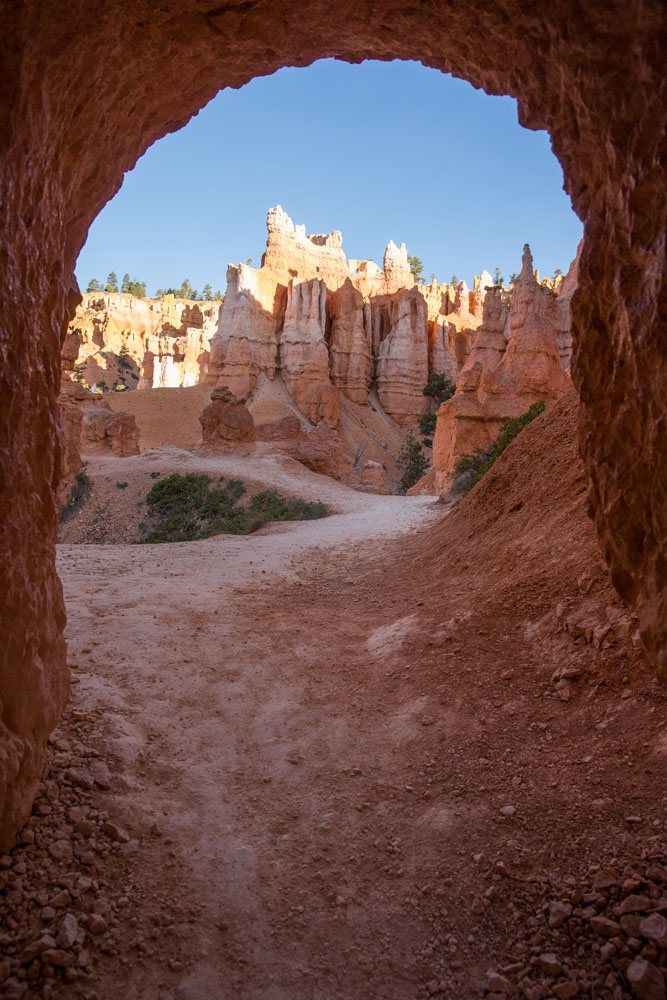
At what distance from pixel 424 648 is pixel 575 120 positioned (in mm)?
3727

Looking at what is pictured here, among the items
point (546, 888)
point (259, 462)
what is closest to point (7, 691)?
point (546, 888)

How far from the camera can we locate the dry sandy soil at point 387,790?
1.92m

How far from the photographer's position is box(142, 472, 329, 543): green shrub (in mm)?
16891

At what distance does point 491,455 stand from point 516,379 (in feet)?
25.6

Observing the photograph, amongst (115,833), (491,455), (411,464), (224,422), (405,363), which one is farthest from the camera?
(405,363)

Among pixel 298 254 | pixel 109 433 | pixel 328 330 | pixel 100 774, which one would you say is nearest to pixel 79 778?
pixel 100 774

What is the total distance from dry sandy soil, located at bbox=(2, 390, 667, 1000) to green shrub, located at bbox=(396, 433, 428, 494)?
3056 centimetres

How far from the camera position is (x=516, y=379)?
19.8 metres

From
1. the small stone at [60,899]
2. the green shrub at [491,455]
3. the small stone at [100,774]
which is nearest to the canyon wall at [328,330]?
the green shrub at [491,455]

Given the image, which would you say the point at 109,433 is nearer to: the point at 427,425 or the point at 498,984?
the point at 427,425

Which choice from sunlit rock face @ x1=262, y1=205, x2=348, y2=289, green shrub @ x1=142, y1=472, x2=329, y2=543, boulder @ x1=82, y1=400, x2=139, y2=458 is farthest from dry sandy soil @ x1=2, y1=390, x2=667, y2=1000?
sunlit rock face @ x1=262, y1=205, x2=348, y2=289

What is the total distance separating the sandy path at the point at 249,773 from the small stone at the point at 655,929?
31.7 inches

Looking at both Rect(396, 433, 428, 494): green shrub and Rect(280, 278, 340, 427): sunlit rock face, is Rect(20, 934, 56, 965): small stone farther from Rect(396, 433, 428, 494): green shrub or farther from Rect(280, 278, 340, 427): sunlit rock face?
Rect(280, 278, 340, 427): sunlit rock face

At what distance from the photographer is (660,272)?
2.17 metres
